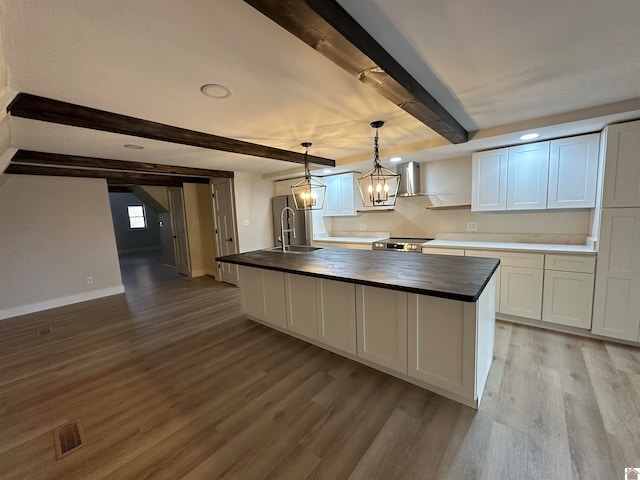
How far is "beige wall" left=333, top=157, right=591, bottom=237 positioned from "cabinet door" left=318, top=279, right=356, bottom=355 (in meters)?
2.59

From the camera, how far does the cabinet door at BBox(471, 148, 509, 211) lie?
11.2ft

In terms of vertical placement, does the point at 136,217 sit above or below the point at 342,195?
below

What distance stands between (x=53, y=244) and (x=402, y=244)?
5803 mm

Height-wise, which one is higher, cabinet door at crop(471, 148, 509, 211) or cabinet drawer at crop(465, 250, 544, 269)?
cabinet door at crop(471, 148, 509, 211)

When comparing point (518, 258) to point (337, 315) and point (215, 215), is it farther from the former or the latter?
point (215, 215)

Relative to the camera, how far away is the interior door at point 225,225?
5230mm

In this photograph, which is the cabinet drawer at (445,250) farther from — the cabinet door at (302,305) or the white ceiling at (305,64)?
the cabinet door at (302,305)

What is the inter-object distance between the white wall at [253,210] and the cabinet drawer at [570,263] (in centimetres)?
462

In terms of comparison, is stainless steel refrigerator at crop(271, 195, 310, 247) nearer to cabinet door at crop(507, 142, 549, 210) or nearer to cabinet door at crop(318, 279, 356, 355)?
cabinet door at crop(318, 279, 356, 355)

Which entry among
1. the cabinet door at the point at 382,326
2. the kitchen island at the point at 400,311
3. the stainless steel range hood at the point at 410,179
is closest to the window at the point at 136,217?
the kitchen island at the point at 400,311

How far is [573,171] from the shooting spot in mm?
2979

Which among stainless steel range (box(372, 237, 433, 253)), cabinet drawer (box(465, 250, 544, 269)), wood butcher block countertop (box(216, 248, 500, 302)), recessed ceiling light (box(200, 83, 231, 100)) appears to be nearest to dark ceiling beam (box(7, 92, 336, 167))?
recessed ceiling light (box(200, 83, 231, 100))

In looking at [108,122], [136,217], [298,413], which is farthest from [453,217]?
[136,217]

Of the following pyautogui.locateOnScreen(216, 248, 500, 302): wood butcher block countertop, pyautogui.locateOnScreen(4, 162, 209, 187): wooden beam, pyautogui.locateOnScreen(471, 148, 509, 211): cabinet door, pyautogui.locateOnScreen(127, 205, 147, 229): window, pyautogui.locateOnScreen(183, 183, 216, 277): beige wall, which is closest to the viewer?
pyautogui.locateOnScreen(216, 248, 500, 302): wood butcher block countertop
